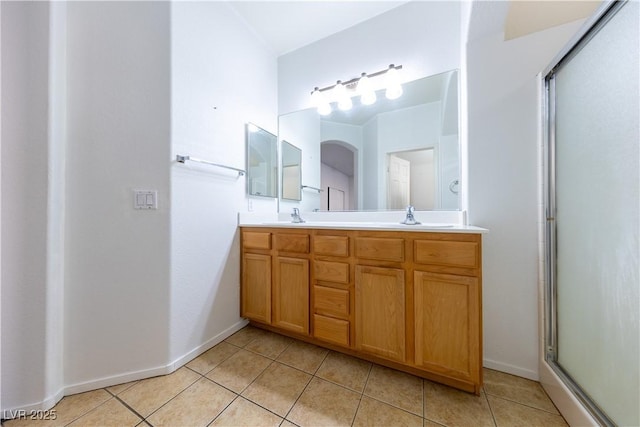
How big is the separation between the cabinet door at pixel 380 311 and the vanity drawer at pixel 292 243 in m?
0.39

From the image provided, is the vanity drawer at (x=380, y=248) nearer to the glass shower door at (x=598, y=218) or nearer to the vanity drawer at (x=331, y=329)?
the vanity drawer at (x=331, y=329)

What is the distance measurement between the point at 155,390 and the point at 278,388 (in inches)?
26.0

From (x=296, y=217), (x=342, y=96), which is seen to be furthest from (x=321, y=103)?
(x=296, y=217)

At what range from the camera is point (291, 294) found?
1.59 metres

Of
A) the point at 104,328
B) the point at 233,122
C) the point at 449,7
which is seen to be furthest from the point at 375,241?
the point at 449,7

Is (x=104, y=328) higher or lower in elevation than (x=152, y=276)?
lower

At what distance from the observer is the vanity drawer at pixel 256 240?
1.71m

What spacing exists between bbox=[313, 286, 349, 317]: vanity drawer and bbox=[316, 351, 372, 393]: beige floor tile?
31 centimetres

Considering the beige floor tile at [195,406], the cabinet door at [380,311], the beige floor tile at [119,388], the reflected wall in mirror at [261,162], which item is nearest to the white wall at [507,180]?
the cabinet door at [380,311]

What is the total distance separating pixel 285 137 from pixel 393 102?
1064 mm

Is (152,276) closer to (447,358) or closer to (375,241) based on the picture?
(375,241)

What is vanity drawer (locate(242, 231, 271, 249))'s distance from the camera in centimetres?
171

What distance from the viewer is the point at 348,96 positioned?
1971 mm

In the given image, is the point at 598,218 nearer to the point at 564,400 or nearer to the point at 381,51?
the point at 564,400
